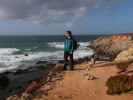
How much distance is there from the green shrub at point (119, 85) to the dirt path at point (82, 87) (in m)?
0.27

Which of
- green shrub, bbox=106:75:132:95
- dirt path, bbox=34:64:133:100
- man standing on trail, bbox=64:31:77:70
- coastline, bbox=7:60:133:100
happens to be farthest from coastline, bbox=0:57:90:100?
green shrub, bbox=106:75:132:95

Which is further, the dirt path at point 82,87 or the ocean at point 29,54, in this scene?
the ocean at point 29,54

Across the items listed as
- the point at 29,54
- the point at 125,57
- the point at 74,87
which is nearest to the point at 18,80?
the point at 125,57

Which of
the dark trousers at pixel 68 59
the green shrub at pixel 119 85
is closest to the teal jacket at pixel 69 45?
the dark trousers at pixel 68 59

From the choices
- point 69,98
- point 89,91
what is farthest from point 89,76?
point 69,98

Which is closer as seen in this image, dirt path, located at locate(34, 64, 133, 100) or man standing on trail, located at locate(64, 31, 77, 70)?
A: dirt path, located at locate(34, 64, 133, 100)

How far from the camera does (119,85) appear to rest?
11.3m

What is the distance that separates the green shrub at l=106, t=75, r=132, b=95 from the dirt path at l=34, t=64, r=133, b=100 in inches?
10.5

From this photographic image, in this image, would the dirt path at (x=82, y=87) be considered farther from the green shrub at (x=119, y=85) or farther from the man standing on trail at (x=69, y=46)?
the man standing on trail at (x=69, y=46)

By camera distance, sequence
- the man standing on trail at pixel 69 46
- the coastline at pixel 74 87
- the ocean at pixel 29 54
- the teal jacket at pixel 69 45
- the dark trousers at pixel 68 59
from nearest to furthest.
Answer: the coastline at pixel 74 87, the man standing on trail at pixel 69 46, the teal jacket at pixel 69 45, the dark trousers at pixel 68 59, the ocean at pixel 29 54

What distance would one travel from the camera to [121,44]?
6269 cm

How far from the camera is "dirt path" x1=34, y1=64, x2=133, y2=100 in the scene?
36.0 ft

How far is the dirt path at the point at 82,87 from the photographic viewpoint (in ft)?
36.0

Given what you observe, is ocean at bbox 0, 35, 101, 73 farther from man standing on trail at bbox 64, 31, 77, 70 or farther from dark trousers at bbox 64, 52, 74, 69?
man standing on trail at bbox 64, 31, 77, 70
